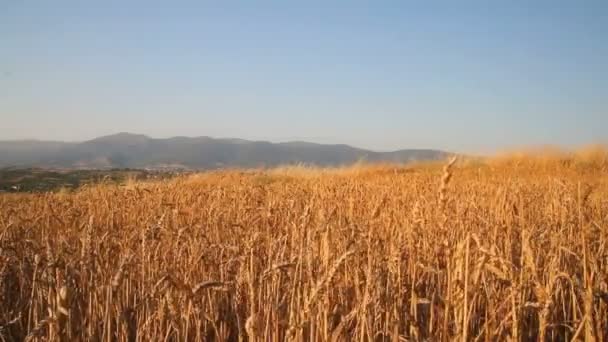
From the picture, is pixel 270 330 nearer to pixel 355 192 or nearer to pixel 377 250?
pixel 377 250

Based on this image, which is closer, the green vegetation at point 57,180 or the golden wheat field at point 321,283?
the golden wheat field at point 321,283

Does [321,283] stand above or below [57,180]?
above

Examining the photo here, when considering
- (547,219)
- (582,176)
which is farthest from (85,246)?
(582,176)

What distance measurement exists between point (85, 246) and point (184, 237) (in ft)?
4.23

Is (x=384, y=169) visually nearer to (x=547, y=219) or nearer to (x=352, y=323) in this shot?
(x=547, y=219)

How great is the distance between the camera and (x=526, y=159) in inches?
503

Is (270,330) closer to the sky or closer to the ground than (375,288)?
closer to the ground

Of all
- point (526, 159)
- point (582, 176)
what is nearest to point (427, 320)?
point (582, 176)

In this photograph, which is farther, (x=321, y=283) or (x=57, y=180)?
(x=57, y=180)

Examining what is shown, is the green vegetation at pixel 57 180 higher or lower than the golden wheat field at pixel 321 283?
lower

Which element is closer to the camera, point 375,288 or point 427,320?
point 375,288

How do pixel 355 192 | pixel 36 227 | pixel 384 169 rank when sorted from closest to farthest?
pixel 36 227 < pixel 355 192 < pixel 384 169

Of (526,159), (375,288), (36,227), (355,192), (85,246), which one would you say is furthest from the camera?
(526,159)

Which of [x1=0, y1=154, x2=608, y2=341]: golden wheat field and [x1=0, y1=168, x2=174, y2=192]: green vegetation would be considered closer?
[x1=0, y1=154, x2=608, y2=341]: golden wheat field
